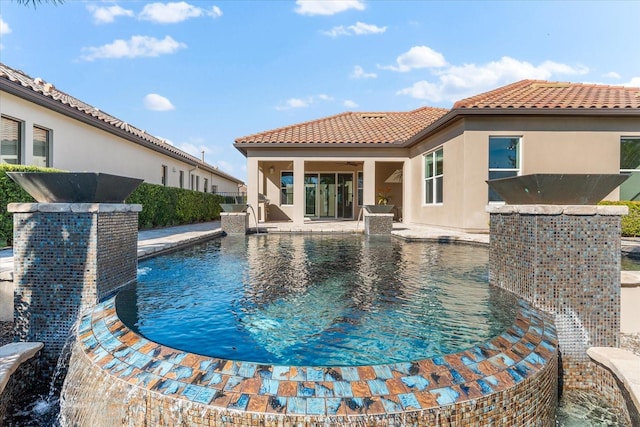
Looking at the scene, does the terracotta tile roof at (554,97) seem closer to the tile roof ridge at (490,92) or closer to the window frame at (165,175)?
the tile roof ridge at (490,92)

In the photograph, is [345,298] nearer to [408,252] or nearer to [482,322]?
[482,322]

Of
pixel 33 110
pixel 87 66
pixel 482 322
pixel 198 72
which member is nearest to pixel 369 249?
pixel 482 322

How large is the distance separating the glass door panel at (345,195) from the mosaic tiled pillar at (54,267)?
16191 mm

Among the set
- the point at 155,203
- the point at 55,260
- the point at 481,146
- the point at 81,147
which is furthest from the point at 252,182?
the point at 55,260

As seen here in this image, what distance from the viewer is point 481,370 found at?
7.72 ft

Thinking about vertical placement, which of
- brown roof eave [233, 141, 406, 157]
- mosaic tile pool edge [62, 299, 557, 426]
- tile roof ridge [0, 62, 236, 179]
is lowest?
mosaic tile pool edge [62, 299, 557, 426]

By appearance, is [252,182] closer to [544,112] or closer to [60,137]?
[60,137]

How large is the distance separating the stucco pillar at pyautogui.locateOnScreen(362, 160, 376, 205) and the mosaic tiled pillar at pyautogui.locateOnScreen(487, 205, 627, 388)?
1085cm

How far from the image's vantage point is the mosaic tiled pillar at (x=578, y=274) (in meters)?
3.69

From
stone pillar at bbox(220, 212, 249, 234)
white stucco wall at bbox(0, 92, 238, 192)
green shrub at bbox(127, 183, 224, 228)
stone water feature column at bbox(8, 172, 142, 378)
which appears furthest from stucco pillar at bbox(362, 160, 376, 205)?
stone water feature column at bbox(8, 172, 142, 378)

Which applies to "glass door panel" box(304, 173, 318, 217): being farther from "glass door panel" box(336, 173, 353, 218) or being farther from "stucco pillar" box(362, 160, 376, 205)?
"stucco pillar" box(362, 160, 376, 205)

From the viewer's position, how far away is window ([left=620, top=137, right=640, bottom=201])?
11.1 metres

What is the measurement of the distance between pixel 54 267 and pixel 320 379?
3.38 meters

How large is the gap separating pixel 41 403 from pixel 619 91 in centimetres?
1787
